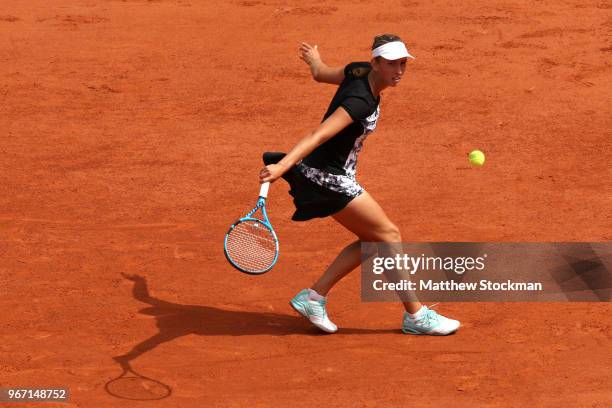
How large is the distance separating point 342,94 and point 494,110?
16.8 ft

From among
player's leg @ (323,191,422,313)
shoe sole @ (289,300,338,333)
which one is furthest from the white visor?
shoe sole @ (289,300,338,333)

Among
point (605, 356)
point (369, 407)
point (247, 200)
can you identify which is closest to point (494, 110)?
point (247, 200)

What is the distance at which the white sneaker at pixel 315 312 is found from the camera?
24.5 feet

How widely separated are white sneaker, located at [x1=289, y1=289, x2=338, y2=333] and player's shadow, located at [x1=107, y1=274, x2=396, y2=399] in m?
0.12

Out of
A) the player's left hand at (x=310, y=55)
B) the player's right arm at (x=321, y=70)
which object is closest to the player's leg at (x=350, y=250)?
the player's right arm at (x=321, y=70)

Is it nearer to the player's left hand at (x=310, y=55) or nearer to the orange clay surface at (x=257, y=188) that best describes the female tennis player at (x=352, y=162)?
the player's left hand at (x=310, y=55)

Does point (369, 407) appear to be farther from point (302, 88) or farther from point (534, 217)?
point (302, 88)

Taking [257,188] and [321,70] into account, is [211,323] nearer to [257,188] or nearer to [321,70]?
[321,70]

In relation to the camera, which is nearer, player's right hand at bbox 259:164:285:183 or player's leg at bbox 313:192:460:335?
player's right hand at bbox 259:164:285:183

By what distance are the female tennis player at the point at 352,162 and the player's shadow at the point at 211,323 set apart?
20.8 inches

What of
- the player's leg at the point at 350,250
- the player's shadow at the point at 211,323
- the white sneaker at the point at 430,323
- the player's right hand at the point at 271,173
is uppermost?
the player's right hand at the point at 271,173

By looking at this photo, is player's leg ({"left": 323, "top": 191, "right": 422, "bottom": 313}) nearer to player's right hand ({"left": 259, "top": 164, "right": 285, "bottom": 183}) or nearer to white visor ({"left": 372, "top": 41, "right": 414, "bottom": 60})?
player's right hand ({"left": 259, "top": 164, "right": 285, "bottom": 183})

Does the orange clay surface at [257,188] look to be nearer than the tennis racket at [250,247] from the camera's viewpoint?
No

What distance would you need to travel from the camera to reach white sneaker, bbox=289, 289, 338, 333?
24.5 feet
